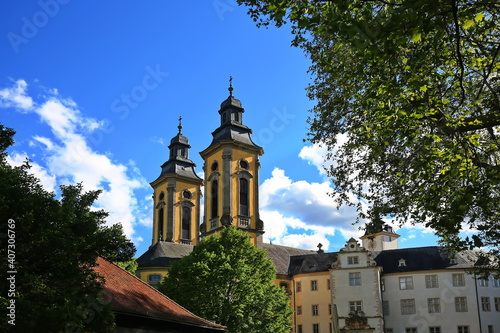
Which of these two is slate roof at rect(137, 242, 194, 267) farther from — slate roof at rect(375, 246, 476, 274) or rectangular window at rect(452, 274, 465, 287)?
rectangular window at rect(452, 274, 465, 287)

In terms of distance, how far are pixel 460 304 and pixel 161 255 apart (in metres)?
30.3

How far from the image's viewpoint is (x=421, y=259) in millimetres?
58125

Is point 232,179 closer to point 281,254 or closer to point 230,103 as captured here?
point 230,103

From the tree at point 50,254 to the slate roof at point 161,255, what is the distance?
39983 millimetres

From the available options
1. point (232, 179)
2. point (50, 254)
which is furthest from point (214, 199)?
point (50, 254)

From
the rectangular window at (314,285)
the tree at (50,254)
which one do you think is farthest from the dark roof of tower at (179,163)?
the tree at (50,254)

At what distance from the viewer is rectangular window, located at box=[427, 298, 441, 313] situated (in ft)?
181

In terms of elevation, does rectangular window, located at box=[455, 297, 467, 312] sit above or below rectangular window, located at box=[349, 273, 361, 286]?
below

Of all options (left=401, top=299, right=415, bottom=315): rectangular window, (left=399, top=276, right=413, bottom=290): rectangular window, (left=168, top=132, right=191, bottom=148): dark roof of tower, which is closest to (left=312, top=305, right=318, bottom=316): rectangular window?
(left=401, top=299, right=415, bottom=315): rectangular window

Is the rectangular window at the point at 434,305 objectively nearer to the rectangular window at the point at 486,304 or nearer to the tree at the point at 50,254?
the rectangular window at the point at 486,304

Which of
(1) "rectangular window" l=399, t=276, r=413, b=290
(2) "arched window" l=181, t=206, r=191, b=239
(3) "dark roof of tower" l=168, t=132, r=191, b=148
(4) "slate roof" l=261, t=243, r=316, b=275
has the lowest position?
(1) "rectangular window" l=399, t=276, r=413, b=290

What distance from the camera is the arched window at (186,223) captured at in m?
70.6

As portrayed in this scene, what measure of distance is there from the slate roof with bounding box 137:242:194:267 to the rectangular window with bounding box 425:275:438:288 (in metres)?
24.7

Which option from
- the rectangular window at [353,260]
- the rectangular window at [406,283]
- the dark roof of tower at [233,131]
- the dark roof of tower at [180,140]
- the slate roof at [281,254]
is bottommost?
the rectangular window at [406,283]
